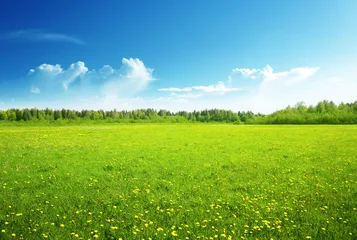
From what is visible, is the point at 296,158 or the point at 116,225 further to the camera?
the point at 296,158

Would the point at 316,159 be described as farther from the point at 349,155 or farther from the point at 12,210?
the point at 12,210

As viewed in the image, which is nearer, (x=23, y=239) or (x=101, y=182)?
(x=23, y=239)

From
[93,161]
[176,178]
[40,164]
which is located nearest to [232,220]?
[176,178]

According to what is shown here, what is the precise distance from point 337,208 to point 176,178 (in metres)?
7.50

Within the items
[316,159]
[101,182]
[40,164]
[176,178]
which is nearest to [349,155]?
[316,159]

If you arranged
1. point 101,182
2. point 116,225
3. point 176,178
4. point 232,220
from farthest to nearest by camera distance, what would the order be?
point 176,178, point 101,182, point 232,220, point 116,225

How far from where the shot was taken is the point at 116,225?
7578 millimetres

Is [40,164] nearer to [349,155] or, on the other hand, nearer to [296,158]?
[296,158]

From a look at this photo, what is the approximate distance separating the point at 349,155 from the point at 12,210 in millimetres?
24532

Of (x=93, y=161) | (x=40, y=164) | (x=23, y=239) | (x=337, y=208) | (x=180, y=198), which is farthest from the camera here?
(x=93, y=161)

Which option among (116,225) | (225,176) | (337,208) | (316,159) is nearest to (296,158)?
(316,159)

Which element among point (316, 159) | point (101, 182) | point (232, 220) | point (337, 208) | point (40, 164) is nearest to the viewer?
point (232, 220)

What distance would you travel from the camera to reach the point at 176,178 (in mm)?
13344

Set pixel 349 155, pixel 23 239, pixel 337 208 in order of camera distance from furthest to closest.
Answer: pixel 349 155 → pixel 337 208 → pixel 23 239
